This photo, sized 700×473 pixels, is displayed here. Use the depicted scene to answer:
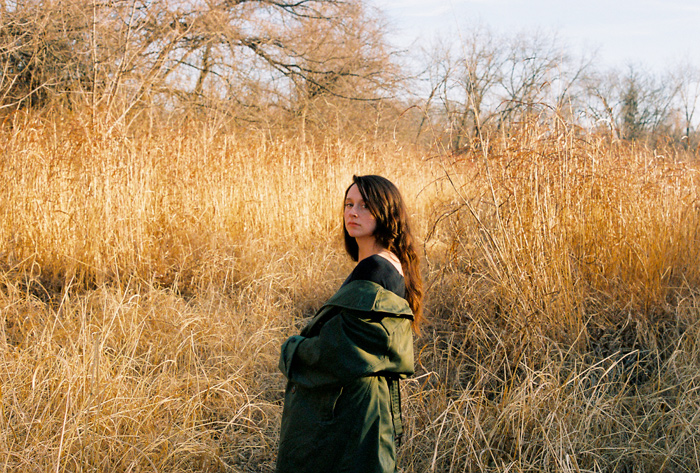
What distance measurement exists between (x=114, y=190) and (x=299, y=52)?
8.28 m

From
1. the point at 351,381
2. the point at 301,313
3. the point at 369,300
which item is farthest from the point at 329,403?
the point at 301,313

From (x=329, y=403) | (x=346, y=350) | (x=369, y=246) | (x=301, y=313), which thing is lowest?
(x=301, y=313)

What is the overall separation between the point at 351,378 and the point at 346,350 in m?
0.07

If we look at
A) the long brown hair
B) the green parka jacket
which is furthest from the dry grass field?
the long brown hair

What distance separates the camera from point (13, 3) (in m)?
6.28

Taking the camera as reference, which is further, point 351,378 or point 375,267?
point 375,267

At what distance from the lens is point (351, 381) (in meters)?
1.27

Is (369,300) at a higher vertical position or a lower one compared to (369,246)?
lower

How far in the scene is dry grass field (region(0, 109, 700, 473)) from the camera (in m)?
1.91

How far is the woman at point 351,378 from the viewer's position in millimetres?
1257

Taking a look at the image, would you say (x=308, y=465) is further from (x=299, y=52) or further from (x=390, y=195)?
(x=299, y=52)

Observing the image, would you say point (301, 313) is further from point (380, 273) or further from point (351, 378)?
point (351, 378)

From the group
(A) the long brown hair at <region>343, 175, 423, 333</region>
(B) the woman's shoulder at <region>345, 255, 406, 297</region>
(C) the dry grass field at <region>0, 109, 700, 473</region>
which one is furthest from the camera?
(C) the dry grass field at <region>0, 109, 700, 473</region>

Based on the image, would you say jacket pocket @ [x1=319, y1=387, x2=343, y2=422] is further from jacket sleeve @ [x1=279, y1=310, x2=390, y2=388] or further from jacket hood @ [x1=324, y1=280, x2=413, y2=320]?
jacket hood @ [x1=324, y1=280, x2=413, y2=320]
